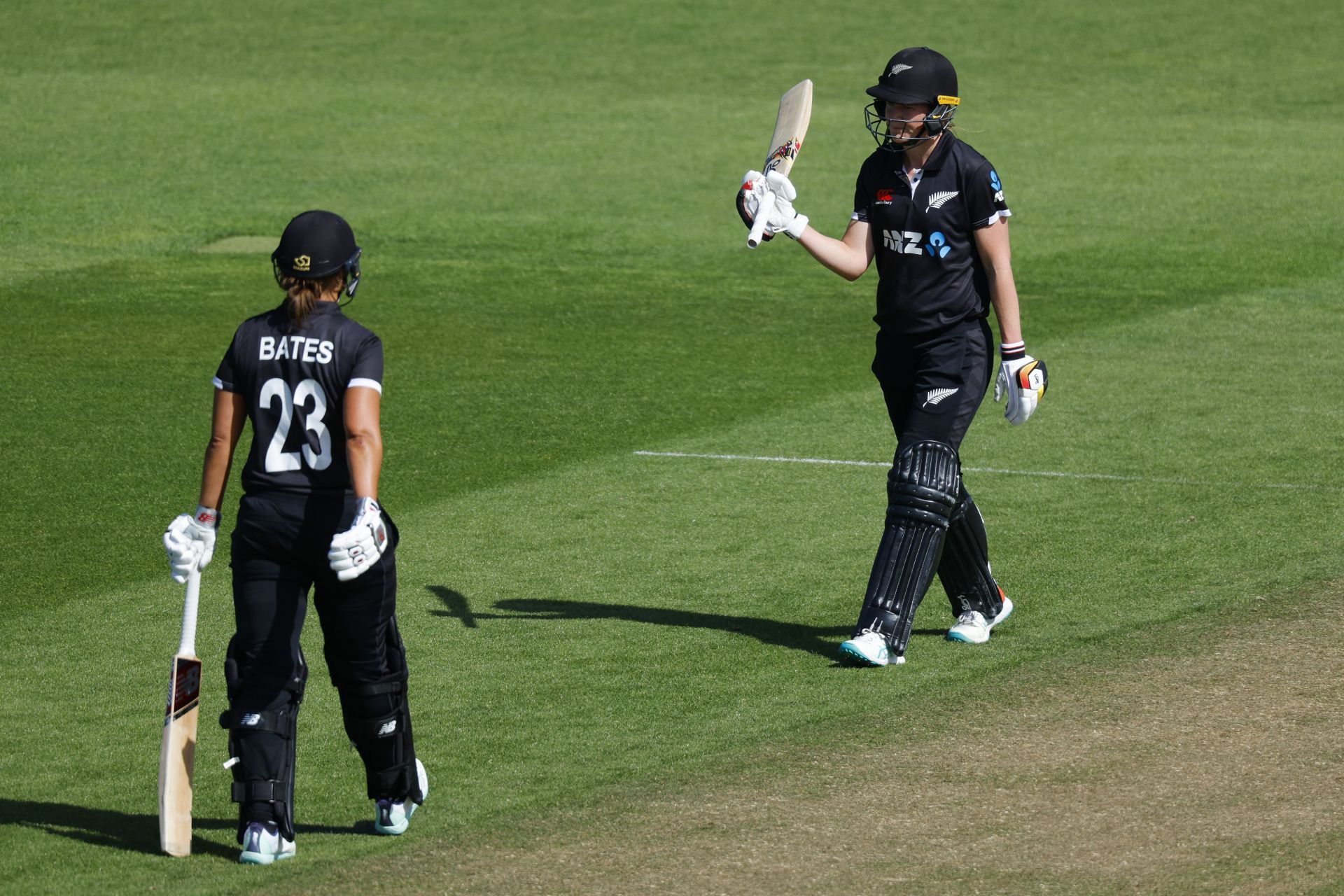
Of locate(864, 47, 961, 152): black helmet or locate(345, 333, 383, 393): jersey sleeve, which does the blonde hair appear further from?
locate(864, 47, 961, 152): black helmet

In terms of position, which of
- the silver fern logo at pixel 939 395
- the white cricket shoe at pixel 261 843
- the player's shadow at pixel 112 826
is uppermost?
the silver fern logo at pixel 939 395

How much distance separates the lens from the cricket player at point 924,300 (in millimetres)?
7531

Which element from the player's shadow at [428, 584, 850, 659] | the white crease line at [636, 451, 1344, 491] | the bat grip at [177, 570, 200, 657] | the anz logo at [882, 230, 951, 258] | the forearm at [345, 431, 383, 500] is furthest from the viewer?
the white crease line at [636, 451, 1344, 491]

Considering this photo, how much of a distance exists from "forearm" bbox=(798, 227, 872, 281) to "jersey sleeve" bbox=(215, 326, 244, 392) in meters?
2.70

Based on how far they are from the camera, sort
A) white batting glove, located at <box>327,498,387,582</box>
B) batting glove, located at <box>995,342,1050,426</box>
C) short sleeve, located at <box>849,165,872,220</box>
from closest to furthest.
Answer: white batting glove, located at <box>327,498,387,582</box> < batting glove, located at <box>995,342,1050,426</box> < short sleeve, located at <box>849,165,872,220</box>

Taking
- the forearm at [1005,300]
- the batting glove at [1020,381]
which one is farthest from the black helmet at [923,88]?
the batting glove at [1020,381]

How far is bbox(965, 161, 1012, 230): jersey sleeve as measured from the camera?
24.7 feet

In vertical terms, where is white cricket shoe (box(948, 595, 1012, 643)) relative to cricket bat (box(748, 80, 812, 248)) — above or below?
below

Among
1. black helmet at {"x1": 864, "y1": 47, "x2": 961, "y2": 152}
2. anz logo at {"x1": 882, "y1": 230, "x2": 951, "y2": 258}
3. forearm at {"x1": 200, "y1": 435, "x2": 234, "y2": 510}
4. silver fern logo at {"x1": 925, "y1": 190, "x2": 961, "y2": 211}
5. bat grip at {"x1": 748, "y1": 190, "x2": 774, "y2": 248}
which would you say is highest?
black helmet at {"x1": 864, "y1": 47, "x2": 961, "y2": 152}

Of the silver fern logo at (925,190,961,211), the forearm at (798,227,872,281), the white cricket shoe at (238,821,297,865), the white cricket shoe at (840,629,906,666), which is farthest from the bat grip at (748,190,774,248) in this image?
the white cricket shoe at (238,821,297,865)

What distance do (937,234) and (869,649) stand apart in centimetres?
165

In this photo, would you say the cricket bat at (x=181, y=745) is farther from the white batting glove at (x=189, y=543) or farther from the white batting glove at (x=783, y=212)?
the white batting glove at (x=783, y=212)

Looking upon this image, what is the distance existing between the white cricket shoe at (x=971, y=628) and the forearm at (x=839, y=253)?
4.82 feet

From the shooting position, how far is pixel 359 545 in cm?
541
